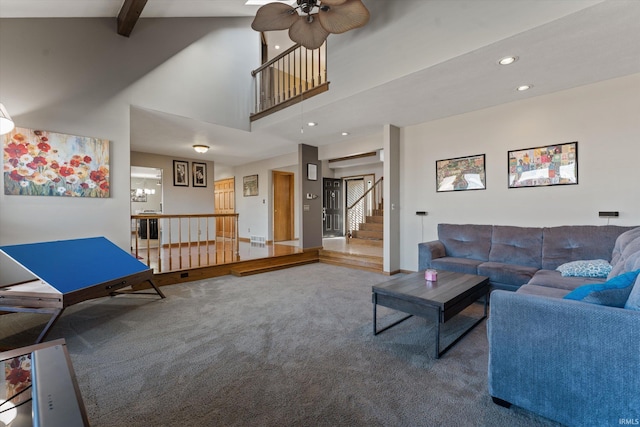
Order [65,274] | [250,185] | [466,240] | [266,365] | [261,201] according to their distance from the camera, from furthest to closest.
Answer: [250,185] < [261,201] < [466,240] < [65,274] < [266,365]

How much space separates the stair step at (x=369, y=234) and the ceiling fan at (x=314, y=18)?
4.71 meters

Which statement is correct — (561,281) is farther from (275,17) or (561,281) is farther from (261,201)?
(261,201)

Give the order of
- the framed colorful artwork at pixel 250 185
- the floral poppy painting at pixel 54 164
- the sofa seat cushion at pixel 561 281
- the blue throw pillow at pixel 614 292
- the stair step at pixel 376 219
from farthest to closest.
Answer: the framed colorful artwork at pixel 250 185
the stair step at pixel 376 219
the floral poppy painting at pixel 54 164
the sofa seat cushion at pixel 561 281
the blue throw pillow at pixel 614 292

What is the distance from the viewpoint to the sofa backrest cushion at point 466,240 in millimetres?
3797

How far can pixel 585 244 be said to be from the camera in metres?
3.06

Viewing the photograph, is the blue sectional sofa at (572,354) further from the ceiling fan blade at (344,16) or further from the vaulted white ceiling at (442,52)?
the ceiling fan blade at (344,16)

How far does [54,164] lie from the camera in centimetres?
324

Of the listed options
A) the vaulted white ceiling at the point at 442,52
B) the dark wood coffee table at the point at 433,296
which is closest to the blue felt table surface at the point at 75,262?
the vaulted white ceiling at the point at 442,52

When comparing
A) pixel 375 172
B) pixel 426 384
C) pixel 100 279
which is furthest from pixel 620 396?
pixel 375 172

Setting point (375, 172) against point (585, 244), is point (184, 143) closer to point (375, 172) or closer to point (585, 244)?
point (375, 172)

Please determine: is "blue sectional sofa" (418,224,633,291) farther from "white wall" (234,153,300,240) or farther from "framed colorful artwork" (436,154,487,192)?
"white wall" (234,153,300,240)

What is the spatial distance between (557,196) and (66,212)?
6157mm

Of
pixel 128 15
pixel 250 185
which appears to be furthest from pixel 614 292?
pixel 250 185

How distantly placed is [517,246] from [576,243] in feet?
1.85
